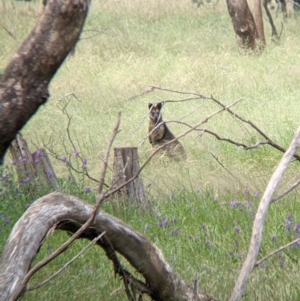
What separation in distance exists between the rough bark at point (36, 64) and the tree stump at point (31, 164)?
11.4 ft

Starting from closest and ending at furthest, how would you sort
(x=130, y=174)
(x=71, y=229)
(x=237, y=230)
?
(x=71, y=229), (x=237, y=230), (x=130, y=174)

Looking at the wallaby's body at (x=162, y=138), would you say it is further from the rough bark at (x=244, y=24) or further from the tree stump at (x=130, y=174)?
the rough bark at (x=244, y=24)

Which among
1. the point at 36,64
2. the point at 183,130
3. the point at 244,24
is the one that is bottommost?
the point at 244,24

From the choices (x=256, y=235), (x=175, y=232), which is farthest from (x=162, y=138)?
(x=256, y=235)

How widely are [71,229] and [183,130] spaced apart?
7542 millimetres

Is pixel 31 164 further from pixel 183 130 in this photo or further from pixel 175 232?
pixel 183 130

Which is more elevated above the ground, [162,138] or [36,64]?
[36,64]

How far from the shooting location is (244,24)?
62.2 feet

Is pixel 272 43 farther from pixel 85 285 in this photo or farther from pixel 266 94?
pixel 85 285

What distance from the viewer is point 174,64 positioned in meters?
17.1

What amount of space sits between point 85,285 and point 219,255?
1.03 metres

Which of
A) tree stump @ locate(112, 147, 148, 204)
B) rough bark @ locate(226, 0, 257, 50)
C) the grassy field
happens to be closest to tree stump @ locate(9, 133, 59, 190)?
the grassy field

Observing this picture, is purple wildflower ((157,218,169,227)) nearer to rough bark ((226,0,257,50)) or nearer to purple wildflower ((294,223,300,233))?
purple wildflower ((294,223,300,233))

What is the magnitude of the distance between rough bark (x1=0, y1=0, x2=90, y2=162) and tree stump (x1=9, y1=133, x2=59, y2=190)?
3.48 m
